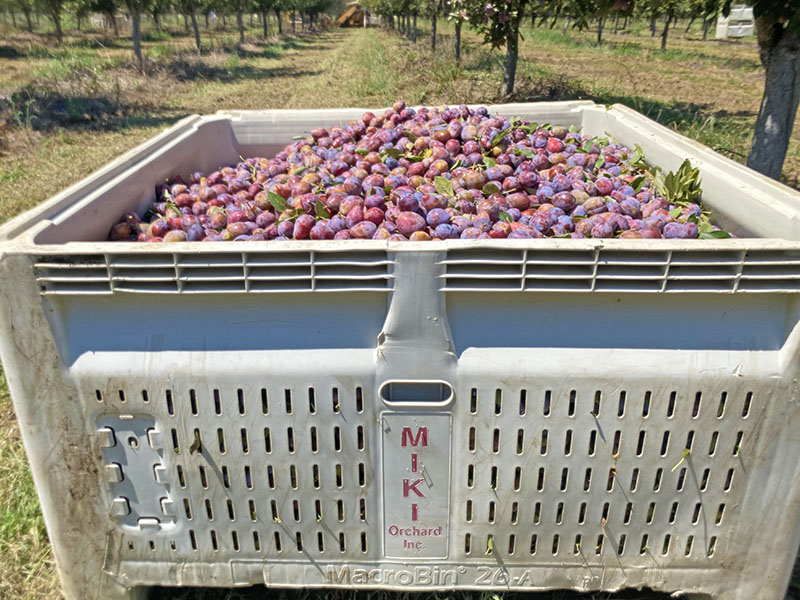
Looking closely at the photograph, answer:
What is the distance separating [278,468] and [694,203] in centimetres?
145

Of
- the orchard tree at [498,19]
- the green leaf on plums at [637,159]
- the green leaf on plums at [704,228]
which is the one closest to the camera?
the green leaf on plums at [704,228]

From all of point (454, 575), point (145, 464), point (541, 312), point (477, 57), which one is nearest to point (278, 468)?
point (145, 464)

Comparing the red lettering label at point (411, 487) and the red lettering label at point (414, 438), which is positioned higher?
the red lettering label at point (414, 438)

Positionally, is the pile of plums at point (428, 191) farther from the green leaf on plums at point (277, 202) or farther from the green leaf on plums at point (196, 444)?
the green leaf on plums at point (196, 444)

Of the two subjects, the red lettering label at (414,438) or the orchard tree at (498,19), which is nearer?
the red lettering label at (414,438)

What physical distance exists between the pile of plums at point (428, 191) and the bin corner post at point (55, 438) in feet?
1.76

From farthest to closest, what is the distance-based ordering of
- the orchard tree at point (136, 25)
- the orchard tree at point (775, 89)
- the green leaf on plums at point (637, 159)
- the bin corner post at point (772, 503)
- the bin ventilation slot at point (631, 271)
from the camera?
1. the orchard tree at point (136, 25)
2. the orchard tree at point (775, 89)
3. the green leaf on plums at point (637, 159)
4. the bin corner post at point (772, 503)
5. the bin ventilation slot at point (631, 271)

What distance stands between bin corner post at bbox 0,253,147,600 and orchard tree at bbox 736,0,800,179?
12.5 feet

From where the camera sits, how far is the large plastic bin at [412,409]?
120 cm

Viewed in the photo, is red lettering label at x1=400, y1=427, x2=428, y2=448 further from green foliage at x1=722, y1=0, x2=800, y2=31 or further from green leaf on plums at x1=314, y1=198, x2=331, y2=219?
green foliage at x1=722, y1=0, x2=800, y2=31

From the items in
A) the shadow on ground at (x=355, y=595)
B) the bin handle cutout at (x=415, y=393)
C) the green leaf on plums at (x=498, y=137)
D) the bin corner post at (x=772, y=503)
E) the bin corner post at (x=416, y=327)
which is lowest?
the shadow on ground at (x=355, y=595)

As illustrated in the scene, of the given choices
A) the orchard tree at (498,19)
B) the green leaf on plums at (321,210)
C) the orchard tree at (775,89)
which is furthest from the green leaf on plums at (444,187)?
the orchard tree at (498,19)

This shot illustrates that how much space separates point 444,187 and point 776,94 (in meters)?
3.26

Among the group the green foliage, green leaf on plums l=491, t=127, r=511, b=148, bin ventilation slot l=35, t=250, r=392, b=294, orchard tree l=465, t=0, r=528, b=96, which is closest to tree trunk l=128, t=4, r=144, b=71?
orchard tree l=465, t=0, r=528, b=96
